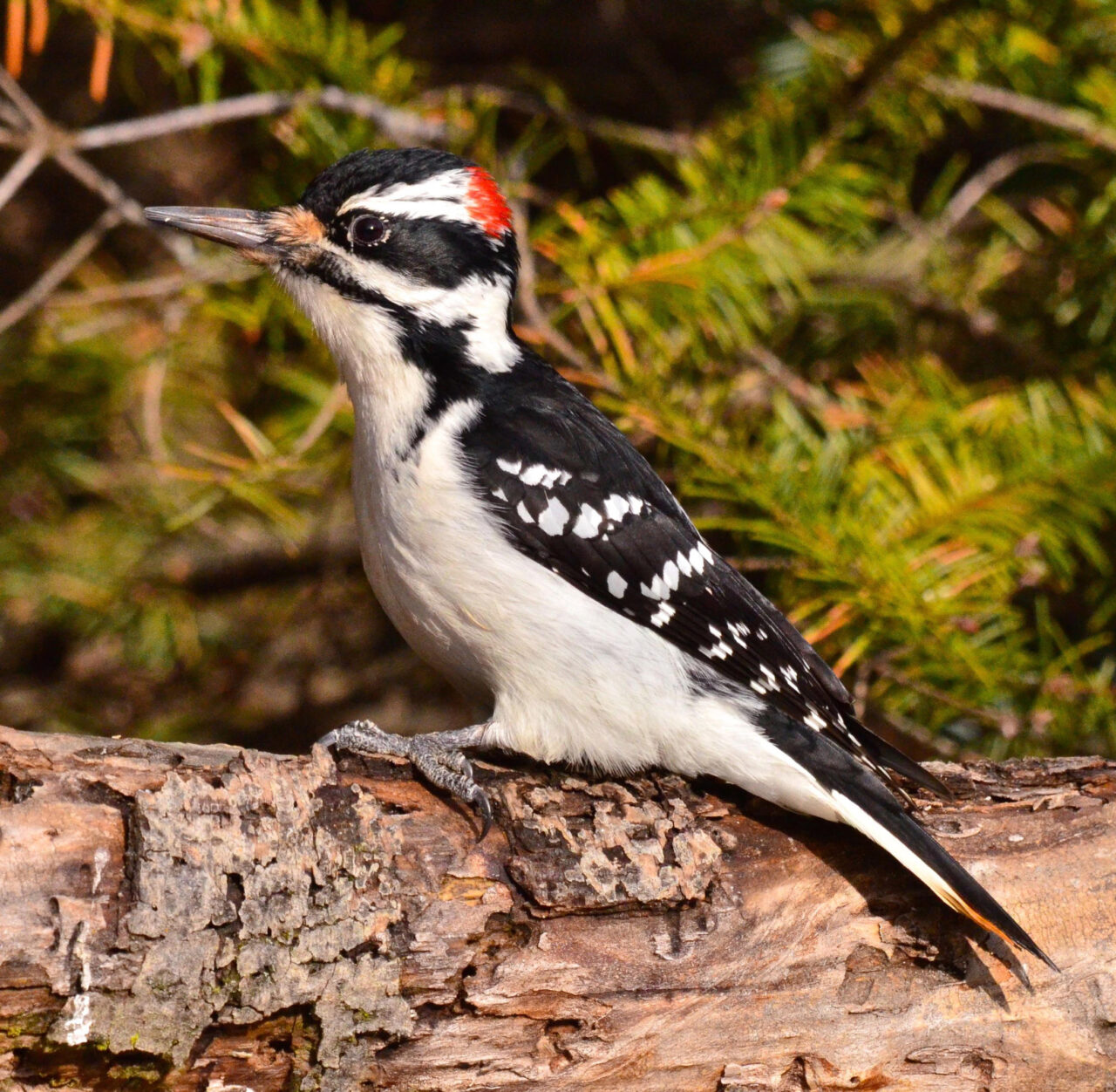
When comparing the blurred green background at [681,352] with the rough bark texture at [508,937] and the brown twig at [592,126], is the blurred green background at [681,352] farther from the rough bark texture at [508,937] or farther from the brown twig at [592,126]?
the rough bark texture at [508,937]

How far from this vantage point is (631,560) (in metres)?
2.46

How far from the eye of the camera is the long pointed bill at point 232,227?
254cm

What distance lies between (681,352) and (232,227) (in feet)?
3.69

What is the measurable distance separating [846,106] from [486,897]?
202 cm

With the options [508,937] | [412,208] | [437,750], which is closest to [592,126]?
[412,208]

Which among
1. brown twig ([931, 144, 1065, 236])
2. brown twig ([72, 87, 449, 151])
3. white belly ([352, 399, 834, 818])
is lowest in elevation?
white belly ([352, 399, 834, 818])

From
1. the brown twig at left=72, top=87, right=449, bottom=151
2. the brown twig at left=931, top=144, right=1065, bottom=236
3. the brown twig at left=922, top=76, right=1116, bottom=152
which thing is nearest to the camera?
the brown twig at left=72, top=87, right=449, bottom=151

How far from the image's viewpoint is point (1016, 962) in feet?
7.24

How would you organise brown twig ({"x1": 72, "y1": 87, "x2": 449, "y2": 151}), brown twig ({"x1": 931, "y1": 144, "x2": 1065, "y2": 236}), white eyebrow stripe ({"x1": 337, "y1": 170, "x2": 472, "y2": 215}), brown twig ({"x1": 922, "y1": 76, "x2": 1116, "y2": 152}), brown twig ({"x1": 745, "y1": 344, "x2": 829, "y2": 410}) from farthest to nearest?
brown twig ({"x1": 931, "y1": 144, "x2": 1065, "y2": 236}) → brown twig ({"x1": 745, "y1": 344, "x2": 829, "y2": 410}) → brown twig ({"x1": 922, "y1": 76, "x2": 1116, "y2": 152}) → brown twig ({"x1": 72, "y1": 87, "x2": 449, "y2": 151}) → white eyebrow stripe ({"x1": 337, "y1": 170, "x2": 472, "y2": 215})

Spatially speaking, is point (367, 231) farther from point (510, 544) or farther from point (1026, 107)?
point (1026, 107)

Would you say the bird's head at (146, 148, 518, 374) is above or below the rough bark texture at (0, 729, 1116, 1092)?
above

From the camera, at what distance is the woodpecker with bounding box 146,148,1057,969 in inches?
94.1

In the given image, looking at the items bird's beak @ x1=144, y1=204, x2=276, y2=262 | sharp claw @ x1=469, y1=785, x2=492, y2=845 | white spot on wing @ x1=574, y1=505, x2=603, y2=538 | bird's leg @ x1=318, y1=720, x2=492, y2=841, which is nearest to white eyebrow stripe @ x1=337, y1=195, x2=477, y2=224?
bird's beak @ x1=144, y1=204, x2=276, y2=262

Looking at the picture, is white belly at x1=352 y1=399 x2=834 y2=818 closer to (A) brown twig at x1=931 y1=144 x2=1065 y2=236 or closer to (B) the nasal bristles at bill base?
(B) the nasal bristles at bill base
